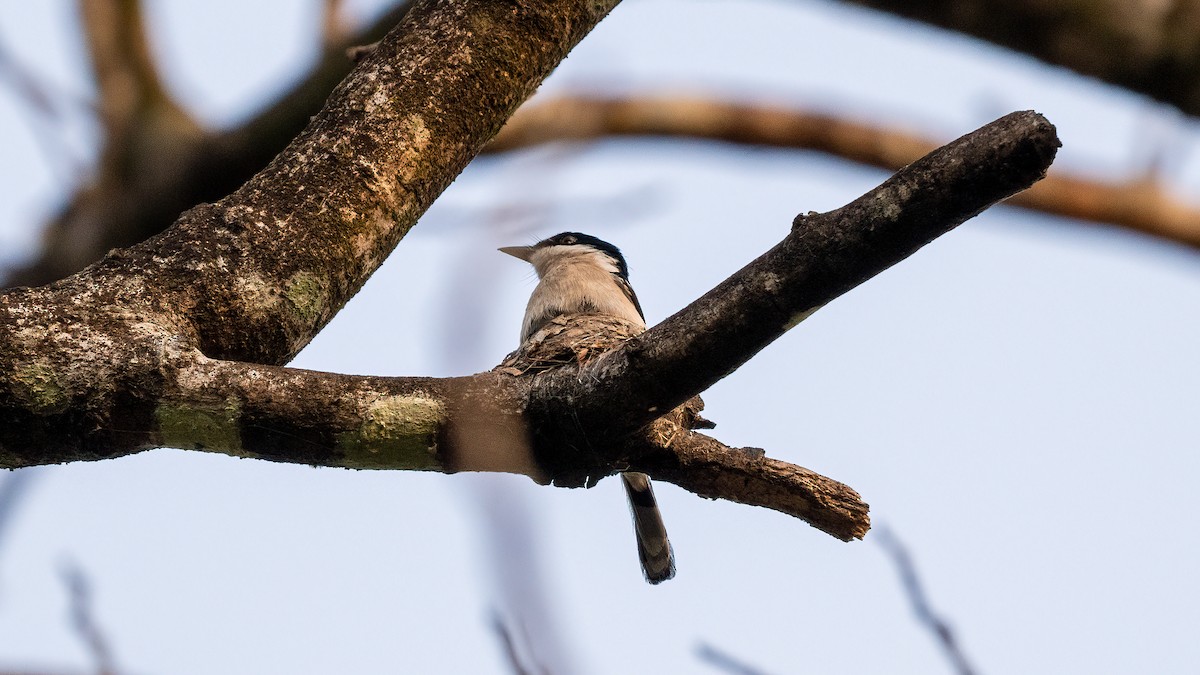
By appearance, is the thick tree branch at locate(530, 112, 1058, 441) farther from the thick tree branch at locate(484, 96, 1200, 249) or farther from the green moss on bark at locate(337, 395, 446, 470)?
the thick tree branch at locate(484, 96, 1200, 249)

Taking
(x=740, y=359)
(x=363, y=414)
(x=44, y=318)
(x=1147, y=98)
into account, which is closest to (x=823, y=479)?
(x=740, y=359)

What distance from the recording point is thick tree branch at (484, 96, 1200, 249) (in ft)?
15.9

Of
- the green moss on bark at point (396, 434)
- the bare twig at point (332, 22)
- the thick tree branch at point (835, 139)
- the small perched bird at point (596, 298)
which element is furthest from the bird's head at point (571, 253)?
the green moss on bark at point (396, 434)

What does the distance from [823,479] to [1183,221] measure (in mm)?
3306

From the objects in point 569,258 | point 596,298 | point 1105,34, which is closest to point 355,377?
point 1105,34

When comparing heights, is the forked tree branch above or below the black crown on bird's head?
below

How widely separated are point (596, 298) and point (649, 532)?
1589 millimetres

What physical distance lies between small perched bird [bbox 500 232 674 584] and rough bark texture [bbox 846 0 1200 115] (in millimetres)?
1486

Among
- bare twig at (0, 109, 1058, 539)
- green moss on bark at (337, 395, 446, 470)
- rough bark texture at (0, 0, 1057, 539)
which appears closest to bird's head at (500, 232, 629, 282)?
rough bark texture at (0, 0, 1057, 539)

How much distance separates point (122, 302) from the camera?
214 cm

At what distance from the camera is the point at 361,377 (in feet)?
6.94

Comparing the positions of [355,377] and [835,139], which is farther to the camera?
[835,139]

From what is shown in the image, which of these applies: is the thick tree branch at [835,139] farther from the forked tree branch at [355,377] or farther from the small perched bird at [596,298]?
the forked tree branch at [355,377]

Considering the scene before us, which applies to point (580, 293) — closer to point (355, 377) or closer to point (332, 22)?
point (332, 22)
